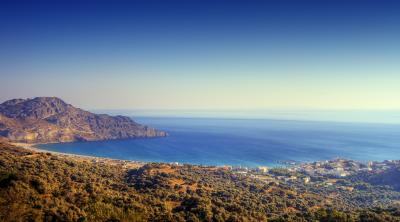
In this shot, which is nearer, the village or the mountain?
the village

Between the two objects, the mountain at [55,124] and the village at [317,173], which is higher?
the mountain at [55,124]

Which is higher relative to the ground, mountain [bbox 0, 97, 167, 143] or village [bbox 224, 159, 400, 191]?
mountain [bbox 0, 97, 167, 143]

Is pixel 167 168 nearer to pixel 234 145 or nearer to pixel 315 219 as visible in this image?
pixel 315 219

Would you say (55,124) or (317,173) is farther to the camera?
(55,124)

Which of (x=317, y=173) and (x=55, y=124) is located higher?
(x=55, y=124)

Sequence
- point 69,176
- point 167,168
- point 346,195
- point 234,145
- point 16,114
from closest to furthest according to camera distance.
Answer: point 69,176 < point 167,168 < point 346,195 < point 234,145 < point 16,114

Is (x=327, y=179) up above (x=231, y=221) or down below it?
below

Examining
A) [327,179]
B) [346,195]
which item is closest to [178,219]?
[346,195]

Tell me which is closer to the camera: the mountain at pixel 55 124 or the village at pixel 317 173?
the village at pixel 317 173
